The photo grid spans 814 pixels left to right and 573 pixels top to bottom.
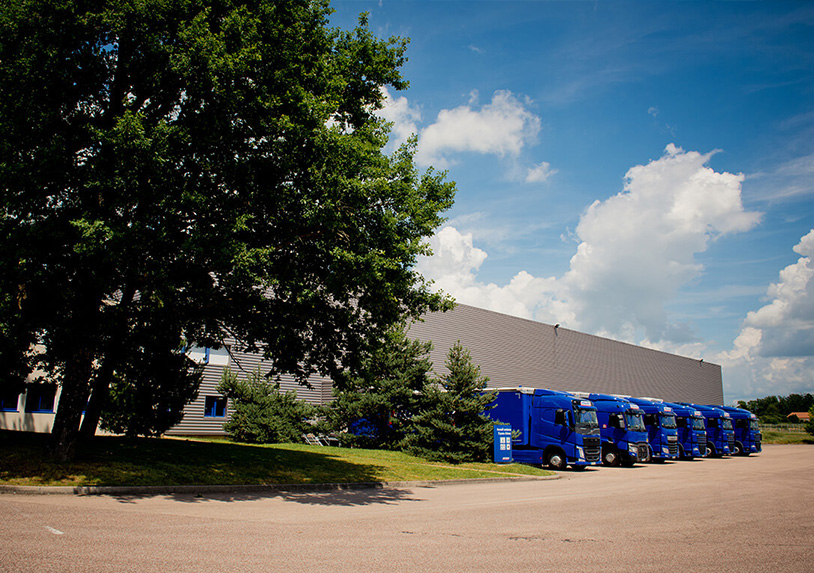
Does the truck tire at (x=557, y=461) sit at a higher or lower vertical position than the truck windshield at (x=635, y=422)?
lower

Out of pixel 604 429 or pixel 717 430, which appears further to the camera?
pixel 717 430

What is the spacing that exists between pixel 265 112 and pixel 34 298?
24.7ft

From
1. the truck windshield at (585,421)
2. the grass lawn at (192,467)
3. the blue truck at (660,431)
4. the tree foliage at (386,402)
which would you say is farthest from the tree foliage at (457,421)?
the blue truck at (660,431)

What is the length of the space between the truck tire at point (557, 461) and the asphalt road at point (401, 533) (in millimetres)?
9217

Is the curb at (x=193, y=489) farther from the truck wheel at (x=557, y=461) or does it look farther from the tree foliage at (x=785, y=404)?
the tree foliage at (x=785, y=404)

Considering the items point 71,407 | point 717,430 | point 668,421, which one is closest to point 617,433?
point 668,421

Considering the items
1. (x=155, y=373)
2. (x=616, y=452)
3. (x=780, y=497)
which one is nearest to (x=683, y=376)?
(x=616, y=452)

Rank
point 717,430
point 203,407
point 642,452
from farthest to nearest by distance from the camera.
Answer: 1. point 717,430
2. point 203,407
3. point 642,452

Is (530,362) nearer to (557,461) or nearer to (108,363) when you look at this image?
(557,461)

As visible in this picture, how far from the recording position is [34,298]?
13.7 metres

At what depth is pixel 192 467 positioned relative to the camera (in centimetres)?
1457

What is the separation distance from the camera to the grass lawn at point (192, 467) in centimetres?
1229

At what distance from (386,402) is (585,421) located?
9.54 metres

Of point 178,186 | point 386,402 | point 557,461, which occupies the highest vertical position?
point 178,186
